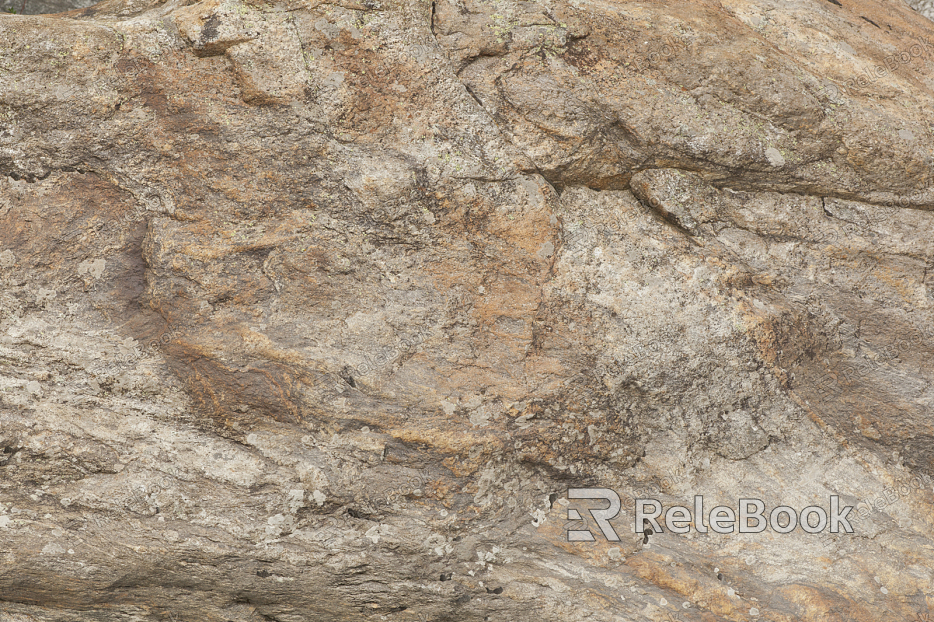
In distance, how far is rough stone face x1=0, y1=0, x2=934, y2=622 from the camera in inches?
147

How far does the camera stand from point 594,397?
393cm

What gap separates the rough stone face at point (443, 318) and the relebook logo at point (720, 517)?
0.06 meters

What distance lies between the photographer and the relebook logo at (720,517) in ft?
13.1

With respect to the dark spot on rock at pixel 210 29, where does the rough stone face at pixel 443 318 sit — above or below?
below

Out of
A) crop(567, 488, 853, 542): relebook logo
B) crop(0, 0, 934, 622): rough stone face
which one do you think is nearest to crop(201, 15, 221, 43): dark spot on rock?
crop(0, 0, 934, 622): rough stone face

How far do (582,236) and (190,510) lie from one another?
288cm

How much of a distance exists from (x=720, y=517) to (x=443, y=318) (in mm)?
2153

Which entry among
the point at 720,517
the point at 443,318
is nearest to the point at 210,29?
the point at 443,318

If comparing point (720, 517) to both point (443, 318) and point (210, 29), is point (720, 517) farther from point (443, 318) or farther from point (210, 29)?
point (210, 29)

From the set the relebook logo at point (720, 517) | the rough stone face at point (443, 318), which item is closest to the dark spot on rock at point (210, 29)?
the rough stone face at point (443, 318)

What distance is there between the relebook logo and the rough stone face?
64 millimetres

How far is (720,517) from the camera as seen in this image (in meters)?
4.00

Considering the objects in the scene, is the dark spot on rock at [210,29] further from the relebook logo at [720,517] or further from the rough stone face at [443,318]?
the relebook logo at [720,517]

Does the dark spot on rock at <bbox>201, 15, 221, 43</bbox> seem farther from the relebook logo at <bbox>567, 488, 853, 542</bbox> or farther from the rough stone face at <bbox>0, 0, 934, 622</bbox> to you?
the relebook logo at <bbox>567, 488, 853, 542</bbox>
